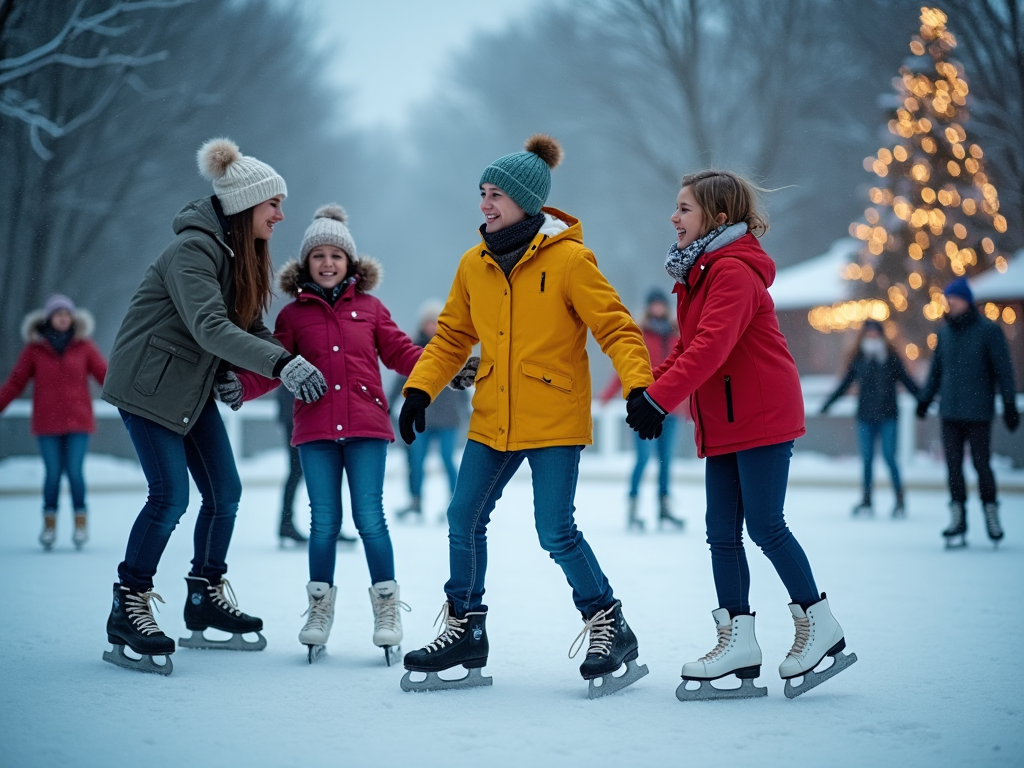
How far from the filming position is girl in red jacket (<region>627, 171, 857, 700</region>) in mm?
3322

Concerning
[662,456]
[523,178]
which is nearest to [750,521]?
[523,178]

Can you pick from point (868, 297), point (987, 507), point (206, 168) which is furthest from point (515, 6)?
point (206, 168)

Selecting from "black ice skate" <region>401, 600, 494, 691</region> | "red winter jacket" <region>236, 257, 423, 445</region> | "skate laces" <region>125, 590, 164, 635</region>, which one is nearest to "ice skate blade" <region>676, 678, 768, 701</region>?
"black ice skate" <region>401, 600, 494, 691</region>

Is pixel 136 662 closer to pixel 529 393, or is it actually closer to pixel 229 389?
pixel 229 389

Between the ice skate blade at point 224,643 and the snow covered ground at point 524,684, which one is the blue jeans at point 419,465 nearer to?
the snow covered ground at point 524,684

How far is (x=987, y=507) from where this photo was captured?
288 inches

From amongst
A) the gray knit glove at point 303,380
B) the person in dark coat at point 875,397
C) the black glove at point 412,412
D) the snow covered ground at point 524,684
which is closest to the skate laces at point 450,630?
the snow covered ground at point 524,684

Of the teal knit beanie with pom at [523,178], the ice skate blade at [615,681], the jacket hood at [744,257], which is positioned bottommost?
the ice skate blade at [615,681]

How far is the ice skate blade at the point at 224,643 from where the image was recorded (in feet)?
13.6

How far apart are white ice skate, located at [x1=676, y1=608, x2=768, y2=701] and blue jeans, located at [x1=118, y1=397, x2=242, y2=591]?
1746 millimetres

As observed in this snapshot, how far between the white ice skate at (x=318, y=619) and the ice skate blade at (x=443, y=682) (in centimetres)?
48

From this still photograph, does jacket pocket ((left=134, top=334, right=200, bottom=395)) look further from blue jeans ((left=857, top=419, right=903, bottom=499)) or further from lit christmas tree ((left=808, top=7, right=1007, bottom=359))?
lit christmas tree ((left=808, top=7, right=1007, bottom=359))

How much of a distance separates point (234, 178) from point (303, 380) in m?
0.90

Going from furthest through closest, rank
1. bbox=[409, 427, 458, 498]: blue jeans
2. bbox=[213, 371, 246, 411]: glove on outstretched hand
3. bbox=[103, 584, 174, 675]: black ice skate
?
bbox=[409, 427, 458, 498]: blue jeans, bbox=[213, 371, 246, 411]: glove on outstretched hand, bbox=[103, 584, 174, 675]: black ice skate
